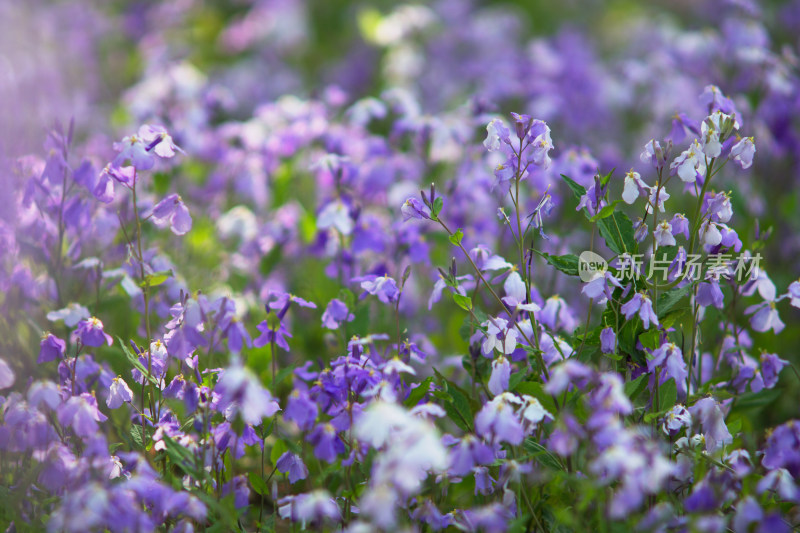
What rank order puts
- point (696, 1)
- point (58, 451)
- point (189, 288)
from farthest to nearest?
1. point (696, 1)
2. point (189, 288)
3. point (58, 451)

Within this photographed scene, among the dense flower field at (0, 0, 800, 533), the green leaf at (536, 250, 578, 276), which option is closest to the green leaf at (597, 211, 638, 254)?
the dense flower field at (0, 0, 800, 533)

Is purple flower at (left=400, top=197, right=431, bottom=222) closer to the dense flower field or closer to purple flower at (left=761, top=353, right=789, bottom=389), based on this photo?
the dense flower field

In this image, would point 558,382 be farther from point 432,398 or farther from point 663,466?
point 432,398

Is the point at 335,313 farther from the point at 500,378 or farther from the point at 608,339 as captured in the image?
the point at 608,339

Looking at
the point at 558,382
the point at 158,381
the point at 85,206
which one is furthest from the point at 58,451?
the point at 558,382

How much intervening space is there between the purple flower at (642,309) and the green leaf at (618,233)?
8.0 inches

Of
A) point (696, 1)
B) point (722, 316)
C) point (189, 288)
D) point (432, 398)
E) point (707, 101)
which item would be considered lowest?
point (189, 288)

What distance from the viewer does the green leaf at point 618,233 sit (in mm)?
2236

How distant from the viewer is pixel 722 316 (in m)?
2.65

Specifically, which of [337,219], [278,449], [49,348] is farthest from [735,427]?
[49,348]

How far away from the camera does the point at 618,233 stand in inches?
88.0

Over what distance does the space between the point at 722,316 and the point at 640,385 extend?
0.66m

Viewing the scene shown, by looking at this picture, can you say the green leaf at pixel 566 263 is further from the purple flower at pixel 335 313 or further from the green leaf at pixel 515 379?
the purple flower at pixel 335 313

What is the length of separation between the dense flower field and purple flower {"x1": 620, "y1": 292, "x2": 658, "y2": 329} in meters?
0.01
